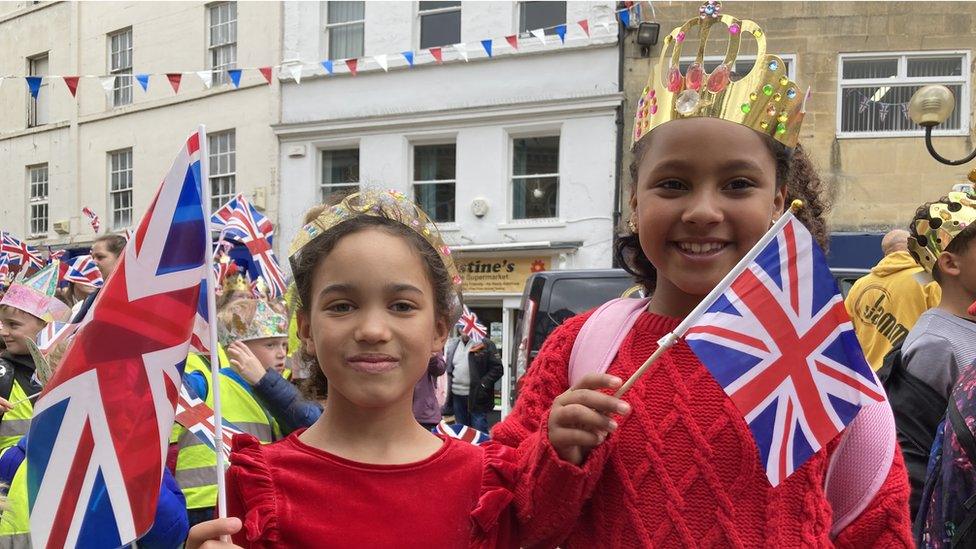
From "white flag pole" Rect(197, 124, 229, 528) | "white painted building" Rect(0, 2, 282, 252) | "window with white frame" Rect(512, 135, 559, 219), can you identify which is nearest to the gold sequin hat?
"white flag pole" Rect(197, 124, 229, 528)

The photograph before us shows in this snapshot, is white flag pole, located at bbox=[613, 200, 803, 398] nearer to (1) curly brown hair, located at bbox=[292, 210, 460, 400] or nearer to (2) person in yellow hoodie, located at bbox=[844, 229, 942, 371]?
(1) curly brown hair, located at bbox=[292, 210, 460, 400]

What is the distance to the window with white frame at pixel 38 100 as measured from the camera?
756 inches

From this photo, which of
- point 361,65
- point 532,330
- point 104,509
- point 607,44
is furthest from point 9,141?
point 104,509

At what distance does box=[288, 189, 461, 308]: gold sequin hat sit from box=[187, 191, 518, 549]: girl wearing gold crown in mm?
54

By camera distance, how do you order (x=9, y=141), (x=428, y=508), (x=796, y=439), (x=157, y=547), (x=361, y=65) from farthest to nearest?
(x=9, y=141) < (x=361, y=65) < (x=157, y=547) < (x=428, y=508) < (x=796, y=439)

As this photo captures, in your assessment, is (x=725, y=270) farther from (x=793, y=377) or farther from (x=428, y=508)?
(x=428, y=508)

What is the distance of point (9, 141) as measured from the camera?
20000 mm

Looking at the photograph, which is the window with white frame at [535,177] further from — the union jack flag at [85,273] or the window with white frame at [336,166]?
the union jack flag at [85,273]

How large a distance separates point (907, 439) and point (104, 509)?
2509mm

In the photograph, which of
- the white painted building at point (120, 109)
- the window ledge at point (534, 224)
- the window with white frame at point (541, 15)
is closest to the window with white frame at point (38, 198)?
the white painted building at point (120, 109)

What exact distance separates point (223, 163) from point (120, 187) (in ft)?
10.6

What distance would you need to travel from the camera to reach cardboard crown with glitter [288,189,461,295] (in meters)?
1.88

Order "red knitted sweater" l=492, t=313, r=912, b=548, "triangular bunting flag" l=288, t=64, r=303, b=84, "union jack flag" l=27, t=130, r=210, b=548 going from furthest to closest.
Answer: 1. "triangular bunting flag" l=288, t=64, r=303, b=84
2. "union jack flag" l=27, t=130, r=210, b=548
3. "red knitted sweater" l=492, t=313, r=912, b=548

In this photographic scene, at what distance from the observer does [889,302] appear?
406 centimetres
